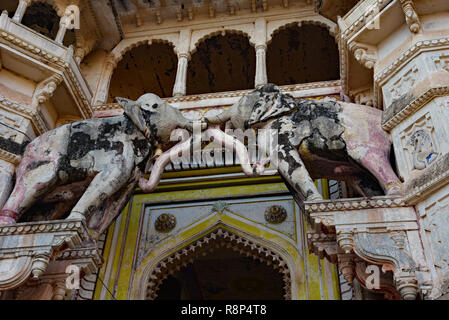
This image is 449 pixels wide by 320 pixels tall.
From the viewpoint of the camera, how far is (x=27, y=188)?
604 cm

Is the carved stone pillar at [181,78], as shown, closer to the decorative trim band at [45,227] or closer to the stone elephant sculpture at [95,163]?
the stone elephant sculpture at [95,163]

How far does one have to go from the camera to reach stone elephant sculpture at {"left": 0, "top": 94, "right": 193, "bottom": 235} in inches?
237

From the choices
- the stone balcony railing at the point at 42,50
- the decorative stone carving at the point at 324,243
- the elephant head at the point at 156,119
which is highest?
the stone balcony railing at the point at 42,50

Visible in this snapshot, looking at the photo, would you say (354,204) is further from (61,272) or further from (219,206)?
(219,206)

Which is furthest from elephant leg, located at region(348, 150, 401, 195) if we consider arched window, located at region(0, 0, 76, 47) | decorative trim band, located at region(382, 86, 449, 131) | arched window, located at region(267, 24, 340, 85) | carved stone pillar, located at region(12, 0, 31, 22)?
arched window, located at region(0, 0, 76, 47)

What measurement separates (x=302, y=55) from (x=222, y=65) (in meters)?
1.88

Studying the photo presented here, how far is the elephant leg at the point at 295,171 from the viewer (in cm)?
546

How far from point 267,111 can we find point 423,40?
2.07 metres

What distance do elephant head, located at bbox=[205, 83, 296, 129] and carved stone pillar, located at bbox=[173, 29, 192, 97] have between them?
2796mm

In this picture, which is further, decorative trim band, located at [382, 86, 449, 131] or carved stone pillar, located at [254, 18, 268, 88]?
carved stone pillar, located at [254, 18, 268, 88]

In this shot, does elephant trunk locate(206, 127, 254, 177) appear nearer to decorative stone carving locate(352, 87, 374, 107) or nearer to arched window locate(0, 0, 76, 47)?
decorative stone carving locate(352, 87, 374, 107)

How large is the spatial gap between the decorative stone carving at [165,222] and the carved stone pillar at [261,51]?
282 centimetres

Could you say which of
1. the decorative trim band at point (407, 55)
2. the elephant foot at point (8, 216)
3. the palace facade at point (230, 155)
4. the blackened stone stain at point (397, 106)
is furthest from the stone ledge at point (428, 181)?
the elephant foot at point (8, 216)
